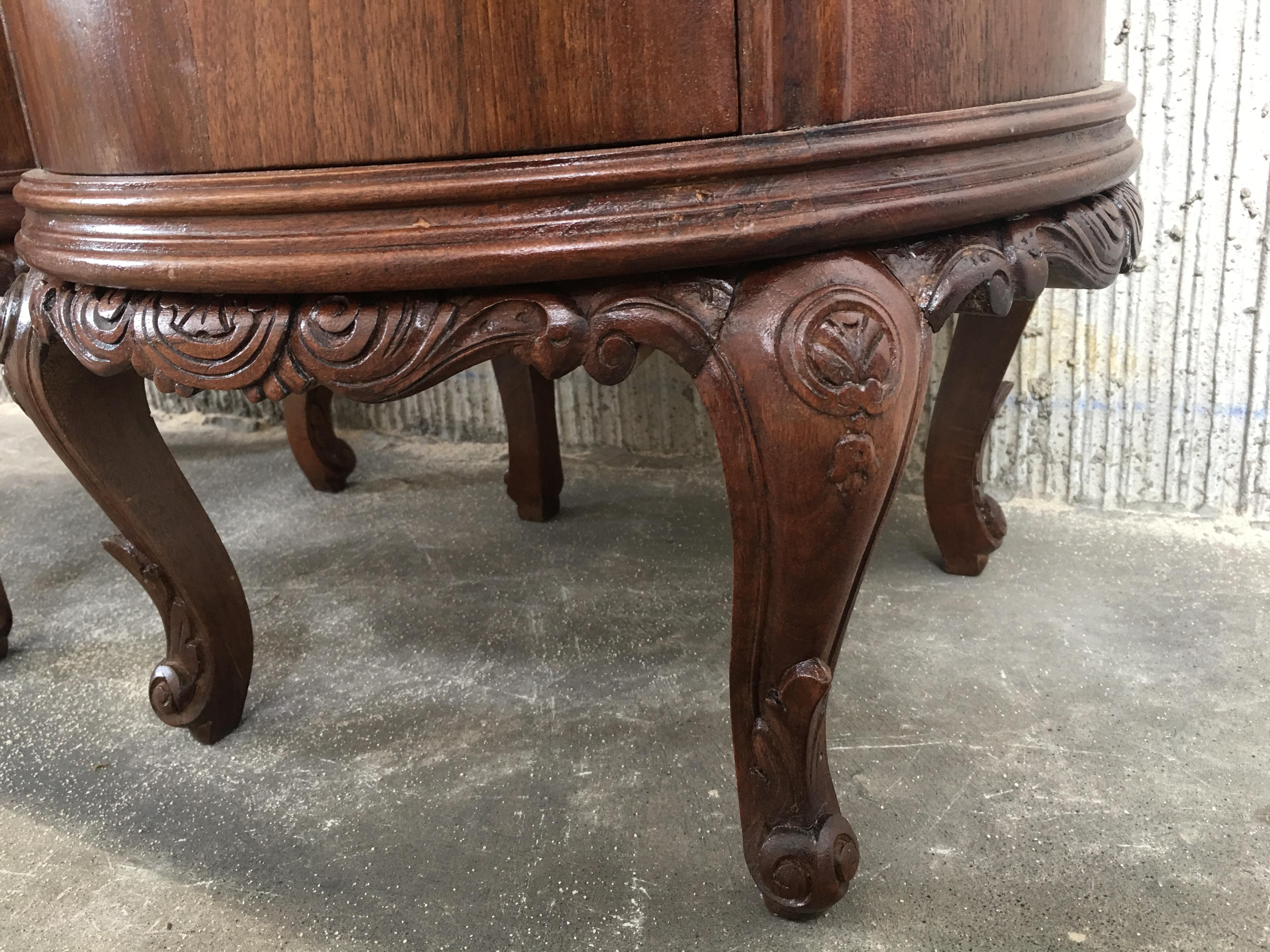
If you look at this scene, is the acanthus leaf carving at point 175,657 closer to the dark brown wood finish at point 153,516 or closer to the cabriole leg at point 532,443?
the dark brown wood finish at point 153,516

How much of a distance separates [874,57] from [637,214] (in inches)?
6.2

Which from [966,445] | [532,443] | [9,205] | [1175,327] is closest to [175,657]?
[9,205]

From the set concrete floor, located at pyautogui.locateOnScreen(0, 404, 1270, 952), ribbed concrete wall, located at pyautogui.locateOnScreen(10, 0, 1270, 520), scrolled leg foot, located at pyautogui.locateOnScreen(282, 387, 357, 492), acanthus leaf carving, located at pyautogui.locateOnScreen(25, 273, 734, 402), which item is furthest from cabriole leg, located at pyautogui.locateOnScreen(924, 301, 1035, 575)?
scrolled leg foot, located at pyautogui.locateOnScreen(282, 387, 357, 492)

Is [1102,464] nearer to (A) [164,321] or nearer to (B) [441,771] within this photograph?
(B) [441,771]

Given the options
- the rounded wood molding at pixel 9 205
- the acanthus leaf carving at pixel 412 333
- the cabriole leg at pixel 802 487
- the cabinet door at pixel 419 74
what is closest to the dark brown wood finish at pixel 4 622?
the rounded wood molding at pixel 9 205

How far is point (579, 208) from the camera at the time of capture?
22.8 inches

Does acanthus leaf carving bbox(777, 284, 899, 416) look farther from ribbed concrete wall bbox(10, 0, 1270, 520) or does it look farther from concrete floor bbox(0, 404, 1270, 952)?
ribbed concrete wall bbox(10, 0, 1270, 520)

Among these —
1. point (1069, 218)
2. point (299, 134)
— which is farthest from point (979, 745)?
point (299, 134)

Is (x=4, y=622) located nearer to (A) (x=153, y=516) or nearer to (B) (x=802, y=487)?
(A) (x=153, y=516)

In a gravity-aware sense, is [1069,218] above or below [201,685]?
above

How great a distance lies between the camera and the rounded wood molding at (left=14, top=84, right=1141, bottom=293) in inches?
22.6

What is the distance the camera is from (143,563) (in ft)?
3.10

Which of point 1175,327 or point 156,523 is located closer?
point 156,523

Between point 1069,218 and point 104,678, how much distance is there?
1.01 meters
